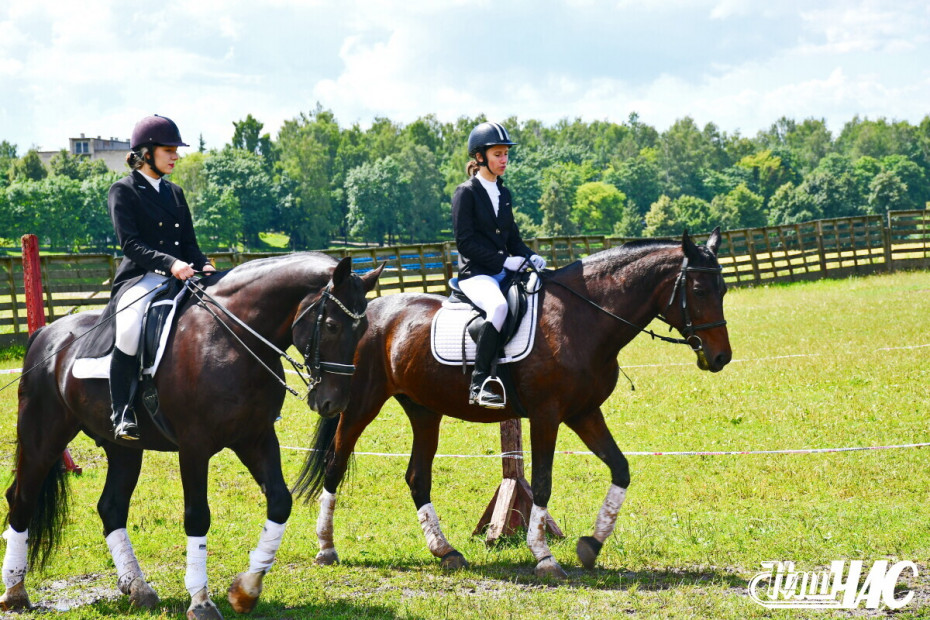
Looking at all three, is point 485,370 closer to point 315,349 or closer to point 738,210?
point 315,349

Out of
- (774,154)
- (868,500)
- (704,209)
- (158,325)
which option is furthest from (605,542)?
(774,154)

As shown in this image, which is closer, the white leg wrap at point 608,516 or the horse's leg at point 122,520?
the horse's leg at point 122,520

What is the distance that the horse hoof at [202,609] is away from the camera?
19.6ft

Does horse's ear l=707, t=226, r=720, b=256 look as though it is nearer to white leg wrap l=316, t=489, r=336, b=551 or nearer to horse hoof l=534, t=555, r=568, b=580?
horse hoof l=534, t=555, r=568, b=580

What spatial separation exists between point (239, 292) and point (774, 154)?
193 m

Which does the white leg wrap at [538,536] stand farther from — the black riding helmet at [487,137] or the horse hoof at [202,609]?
the black riding helmet at [487,137]

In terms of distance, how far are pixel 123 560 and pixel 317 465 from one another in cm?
187

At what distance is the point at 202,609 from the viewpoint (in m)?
5.98

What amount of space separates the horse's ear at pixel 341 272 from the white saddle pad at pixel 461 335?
1999mm

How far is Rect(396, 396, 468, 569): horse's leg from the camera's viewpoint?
7410 mm

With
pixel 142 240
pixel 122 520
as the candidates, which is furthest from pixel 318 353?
pixel 122 520

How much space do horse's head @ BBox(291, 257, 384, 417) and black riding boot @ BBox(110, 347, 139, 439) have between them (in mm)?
1297

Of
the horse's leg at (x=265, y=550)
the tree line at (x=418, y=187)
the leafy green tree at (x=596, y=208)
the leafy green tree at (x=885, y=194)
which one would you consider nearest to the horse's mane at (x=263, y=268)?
the horse's leg at (x=265, y=550)

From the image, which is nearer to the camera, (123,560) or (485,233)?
(123,560)
